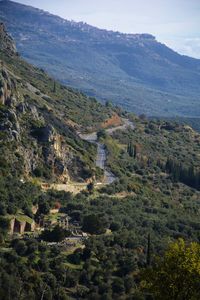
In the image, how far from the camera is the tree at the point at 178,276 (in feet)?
108

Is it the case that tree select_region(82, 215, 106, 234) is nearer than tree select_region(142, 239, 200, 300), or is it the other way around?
tree select_region(142, 239, 200, 300)

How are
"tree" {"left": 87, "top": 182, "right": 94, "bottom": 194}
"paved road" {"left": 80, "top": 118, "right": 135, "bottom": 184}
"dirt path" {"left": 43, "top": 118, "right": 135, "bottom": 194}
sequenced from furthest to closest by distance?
"paved road" {"left": 80, "top": 118, "right": 135, "bottom": 184}
"tree" {"left": 87, "top": 182, "right": 94, "bottom": 194}
"dirt path" {"left": 43, "top": 118, "right": 135, "bottom": 194}

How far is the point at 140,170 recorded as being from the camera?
386 ft

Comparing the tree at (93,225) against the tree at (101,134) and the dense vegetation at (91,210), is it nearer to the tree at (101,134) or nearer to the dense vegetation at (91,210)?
the dense vegetation at (91,210)

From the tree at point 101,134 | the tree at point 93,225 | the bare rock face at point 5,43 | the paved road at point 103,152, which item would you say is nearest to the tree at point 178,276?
the tree at point 93,225

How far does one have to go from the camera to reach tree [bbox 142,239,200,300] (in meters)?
32.9

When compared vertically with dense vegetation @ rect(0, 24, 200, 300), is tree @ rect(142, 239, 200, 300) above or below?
above

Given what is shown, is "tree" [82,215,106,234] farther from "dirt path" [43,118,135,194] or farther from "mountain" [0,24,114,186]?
"dirt path" [43,118,135,194]

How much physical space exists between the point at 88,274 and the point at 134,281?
448 centimetres

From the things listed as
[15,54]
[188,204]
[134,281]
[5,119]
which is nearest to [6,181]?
[5,119]

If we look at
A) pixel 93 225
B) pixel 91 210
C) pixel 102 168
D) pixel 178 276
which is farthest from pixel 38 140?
pixel 178 276

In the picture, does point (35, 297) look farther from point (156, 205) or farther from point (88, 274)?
point (156, 205)

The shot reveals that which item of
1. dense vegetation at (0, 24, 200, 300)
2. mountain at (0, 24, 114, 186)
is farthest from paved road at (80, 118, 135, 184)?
mountain at (0, 24, 114, 186)

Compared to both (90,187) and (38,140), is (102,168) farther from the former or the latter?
(38,140)
